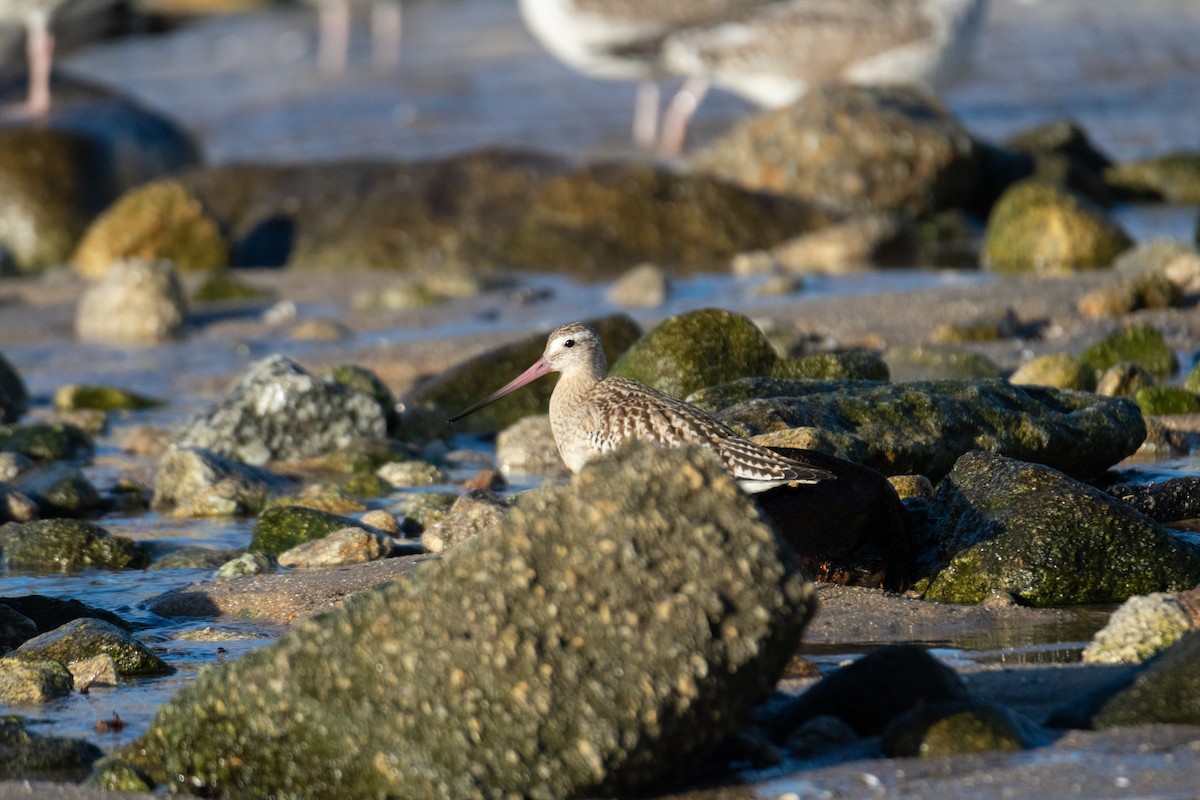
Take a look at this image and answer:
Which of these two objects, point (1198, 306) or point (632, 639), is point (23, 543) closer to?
point (632, 639)

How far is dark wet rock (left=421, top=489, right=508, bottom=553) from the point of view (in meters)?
5.55

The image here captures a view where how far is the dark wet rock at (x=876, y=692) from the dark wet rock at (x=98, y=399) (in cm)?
577

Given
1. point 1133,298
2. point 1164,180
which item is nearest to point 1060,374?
point 1133,298

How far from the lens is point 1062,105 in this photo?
19344mm

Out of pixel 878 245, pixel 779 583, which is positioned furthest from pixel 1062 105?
pixel 779 583

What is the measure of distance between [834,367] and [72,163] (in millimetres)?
9939

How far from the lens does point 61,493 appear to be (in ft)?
21.9

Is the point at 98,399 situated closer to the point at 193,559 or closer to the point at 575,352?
the point at 193,559

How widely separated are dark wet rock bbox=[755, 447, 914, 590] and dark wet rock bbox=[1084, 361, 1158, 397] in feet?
8.62

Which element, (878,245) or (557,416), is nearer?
(557,416)

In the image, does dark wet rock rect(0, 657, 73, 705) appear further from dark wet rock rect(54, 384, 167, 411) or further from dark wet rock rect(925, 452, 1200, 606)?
dark wet rock rect(54, 384, 167, 411)

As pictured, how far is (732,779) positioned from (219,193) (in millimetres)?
11799

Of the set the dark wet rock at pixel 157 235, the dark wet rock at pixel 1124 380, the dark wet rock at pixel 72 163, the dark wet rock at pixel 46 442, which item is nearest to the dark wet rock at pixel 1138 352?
the dark wet rock at pixel 1124 380

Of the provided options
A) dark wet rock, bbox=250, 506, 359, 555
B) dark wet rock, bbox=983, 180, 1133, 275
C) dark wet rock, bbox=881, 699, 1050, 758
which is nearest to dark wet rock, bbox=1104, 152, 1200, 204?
dark wet rock, bbox=983, 180, 1133, 275
